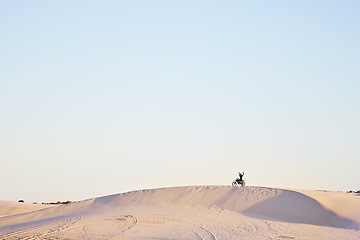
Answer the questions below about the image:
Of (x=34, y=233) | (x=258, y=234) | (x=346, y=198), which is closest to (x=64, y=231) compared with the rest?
(x=34, y=233)

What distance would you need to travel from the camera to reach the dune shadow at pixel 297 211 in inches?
674

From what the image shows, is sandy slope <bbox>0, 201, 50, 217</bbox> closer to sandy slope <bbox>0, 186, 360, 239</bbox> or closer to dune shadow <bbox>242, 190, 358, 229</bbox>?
sandy slope <bbox>0, 186, 360, 239</bbox>

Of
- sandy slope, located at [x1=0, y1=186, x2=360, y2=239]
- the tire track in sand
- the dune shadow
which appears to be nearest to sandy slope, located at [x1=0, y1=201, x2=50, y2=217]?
sandy slope, located at [x1=0, y1=186, x2=360, y2=239]

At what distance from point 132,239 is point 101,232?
163 centimetres

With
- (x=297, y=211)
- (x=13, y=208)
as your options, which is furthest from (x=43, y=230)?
(x=13, y=208)

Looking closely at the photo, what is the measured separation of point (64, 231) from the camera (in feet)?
56.8

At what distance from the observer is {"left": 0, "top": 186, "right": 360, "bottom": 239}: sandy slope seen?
1628 centimetres

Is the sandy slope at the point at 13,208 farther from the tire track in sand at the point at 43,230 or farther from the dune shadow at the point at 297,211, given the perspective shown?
the dune shadow at the point at 297,211

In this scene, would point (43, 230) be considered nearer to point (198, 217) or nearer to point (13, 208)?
point (198, 217)

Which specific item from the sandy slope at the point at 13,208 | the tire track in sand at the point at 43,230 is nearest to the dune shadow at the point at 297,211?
the tire track in sand at the point at 43,230

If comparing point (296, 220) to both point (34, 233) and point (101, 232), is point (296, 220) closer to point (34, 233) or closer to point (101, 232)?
point (101, 232)

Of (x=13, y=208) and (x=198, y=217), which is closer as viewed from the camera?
(x=198, y=217)

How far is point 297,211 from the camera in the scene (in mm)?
18031

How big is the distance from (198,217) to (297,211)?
381cm
